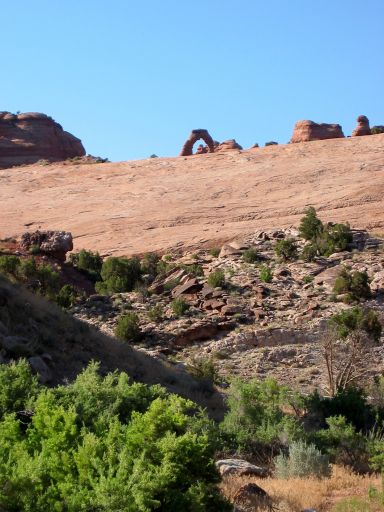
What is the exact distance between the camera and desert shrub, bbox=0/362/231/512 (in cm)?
548

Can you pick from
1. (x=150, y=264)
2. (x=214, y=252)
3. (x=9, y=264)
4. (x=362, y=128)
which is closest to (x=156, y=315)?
(x=9, y=264)

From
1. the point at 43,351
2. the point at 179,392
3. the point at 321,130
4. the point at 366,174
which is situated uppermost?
the point at 321,130

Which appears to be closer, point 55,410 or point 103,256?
point 55,410

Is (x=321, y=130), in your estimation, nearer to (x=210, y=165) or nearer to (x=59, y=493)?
(x=210, y=165)

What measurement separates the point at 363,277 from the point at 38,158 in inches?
1523

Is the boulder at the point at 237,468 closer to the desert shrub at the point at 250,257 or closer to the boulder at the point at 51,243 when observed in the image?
the desert shrub at the point at 250,257

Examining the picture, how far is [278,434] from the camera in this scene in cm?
1048

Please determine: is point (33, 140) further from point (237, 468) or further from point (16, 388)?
point (237, 468)

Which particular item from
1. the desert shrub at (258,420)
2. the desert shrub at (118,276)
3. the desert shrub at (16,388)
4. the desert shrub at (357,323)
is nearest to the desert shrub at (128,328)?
the desert shrub at (118,276)

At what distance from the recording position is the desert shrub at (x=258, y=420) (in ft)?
33.9

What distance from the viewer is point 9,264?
1112 inches

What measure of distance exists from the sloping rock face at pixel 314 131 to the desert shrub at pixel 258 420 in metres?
41.9

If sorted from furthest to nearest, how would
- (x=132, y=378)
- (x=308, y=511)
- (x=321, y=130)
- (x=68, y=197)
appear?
(x=321, y=130) < (x=68, y=197) < (x=132, y=378) < (x=308, y=511)

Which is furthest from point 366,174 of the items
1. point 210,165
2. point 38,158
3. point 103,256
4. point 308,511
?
point 308,511
